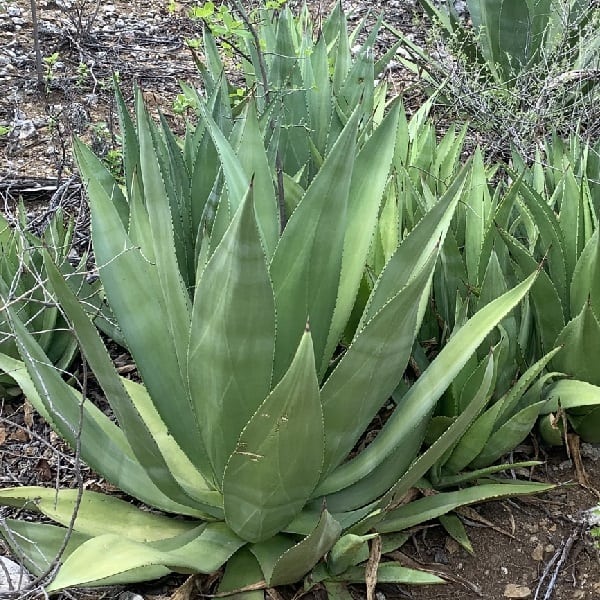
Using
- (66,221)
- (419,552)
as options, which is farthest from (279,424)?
(66,221)

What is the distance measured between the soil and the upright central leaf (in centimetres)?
30

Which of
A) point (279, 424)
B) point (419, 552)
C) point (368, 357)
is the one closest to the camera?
point (279, 424)

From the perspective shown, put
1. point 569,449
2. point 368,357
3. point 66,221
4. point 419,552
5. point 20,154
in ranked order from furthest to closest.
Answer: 1. point 20,154
2. point 66,221
3. point 569,449
4. point 419,552
5. point 368,357

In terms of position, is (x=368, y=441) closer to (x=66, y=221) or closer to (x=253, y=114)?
(x=253, y=114)

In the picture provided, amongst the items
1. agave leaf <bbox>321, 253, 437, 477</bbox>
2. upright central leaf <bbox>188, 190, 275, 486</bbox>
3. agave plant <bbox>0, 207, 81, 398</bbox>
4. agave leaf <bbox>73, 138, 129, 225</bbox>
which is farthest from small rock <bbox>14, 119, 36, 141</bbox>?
agave leaf <bbox>321, 253, 437, 477</bbox>

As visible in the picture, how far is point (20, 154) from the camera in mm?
3236

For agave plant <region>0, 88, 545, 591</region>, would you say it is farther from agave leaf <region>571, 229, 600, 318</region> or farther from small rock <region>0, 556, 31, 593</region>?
agave leaf <region>571, 229, 600, 318</region>

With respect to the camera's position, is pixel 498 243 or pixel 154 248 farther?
pixel 498 243

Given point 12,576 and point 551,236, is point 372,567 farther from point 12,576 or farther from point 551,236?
point 551,236

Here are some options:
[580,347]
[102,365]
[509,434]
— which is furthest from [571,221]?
[102,365]

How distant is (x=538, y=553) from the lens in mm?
1562

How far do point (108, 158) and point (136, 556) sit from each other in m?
1.85

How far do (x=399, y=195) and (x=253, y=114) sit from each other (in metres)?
0.56

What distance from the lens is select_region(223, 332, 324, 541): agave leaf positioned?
1111 mm
